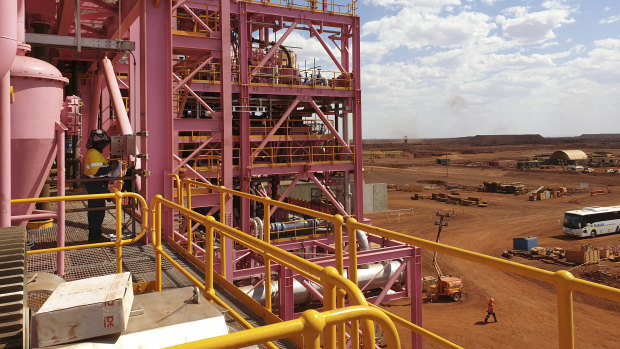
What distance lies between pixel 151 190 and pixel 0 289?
21.5ft

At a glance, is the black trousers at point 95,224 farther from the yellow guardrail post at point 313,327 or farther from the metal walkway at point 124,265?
the yellow guardrail post at point 313,327

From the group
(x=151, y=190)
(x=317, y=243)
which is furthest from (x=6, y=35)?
(x=317, y=243)

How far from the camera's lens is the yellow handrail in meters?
1.86

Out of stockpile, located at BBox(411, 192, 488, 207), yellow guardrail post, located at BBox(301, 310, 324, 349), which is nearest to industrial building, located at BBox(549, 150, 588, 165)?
stockpile, located at BBox(411, 192, 488, 207)

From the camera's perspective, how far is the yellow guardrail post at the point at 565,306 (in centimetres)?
260

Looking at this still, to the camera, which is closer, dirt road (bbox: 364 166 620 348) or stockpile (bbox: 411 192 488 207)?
dirt road (bbox: 364 166 620 348)

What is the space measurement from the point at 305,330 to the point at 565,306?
5.57 feet

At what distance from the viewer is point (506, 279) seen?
85.7ft

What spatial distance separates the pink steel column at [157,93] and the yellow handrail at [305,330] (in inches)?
291

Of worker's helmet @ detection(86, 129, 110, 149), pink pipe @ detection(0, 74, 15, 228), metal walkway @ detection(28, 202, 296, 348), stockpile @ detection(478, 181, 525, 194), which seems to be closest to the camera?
pink pipe @ detection(0, 74, 15, 228)

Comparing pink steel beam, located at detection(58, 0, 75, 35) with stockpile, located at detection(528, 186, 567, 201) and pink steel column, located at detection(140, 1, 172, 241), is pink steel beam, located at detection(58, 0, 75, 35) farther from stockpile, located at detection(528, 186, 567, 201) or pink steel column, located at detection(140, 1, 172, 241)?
stockpile, located at detection(528, 186, 567, 201)

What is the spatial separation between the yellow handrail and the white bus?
3921 centimetres

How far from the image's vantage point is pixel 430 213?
149 ft

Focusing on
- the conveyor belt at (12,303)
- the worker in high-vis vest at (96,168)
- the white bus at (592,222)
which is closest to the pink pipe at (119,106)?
the worker in high-vis vest at (96,168)
